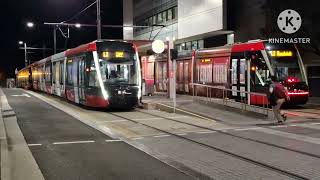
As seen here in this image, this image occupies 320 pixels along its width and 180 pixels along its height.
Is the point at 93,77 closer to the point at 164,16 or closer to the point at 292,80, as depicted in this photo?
the point at 292,80

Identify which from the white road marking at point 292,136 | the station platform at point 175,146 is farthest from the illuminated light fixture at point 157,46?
the white road marking at point 292,136

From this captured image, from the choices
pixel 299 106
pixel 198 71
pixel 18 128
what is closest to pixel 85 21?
pixel 198 71

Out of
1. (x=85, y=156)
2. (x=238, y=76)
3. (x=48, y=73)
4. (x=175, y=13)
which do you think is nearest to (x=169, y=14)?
(x=175, y=13)

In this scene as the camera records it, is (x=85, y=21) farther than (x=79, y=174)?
Yes

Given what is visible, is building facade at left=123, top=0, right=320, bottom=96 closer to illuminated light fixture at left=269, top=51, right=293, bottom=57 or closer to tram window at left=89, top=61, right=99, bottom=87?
tram window at left=89, top=61, right=99, bottom=87

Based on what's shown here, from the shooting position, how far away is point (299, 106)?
1094 inches

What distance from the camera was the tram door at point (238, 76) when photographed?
25828 mm

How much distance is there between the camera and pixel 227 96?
1073 inches

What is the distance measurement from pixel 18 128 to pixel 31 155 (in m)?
5.90

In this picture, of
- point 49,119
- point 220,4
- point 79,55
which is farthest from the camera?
point 220,4

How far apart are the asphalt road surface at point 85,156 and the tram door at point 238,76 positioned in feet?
34.0

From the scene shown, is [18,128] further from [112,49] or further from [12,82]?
[12,82]

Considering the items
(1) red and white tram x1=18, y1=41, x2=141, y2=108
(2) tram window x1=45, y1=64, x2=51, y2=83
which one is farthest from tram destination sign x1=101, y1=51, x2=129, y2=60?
(2) tram window x1=45, y1=64, x2=51, y2=83

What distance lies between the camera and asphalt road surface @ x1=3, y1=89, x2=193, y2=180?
964 cm
